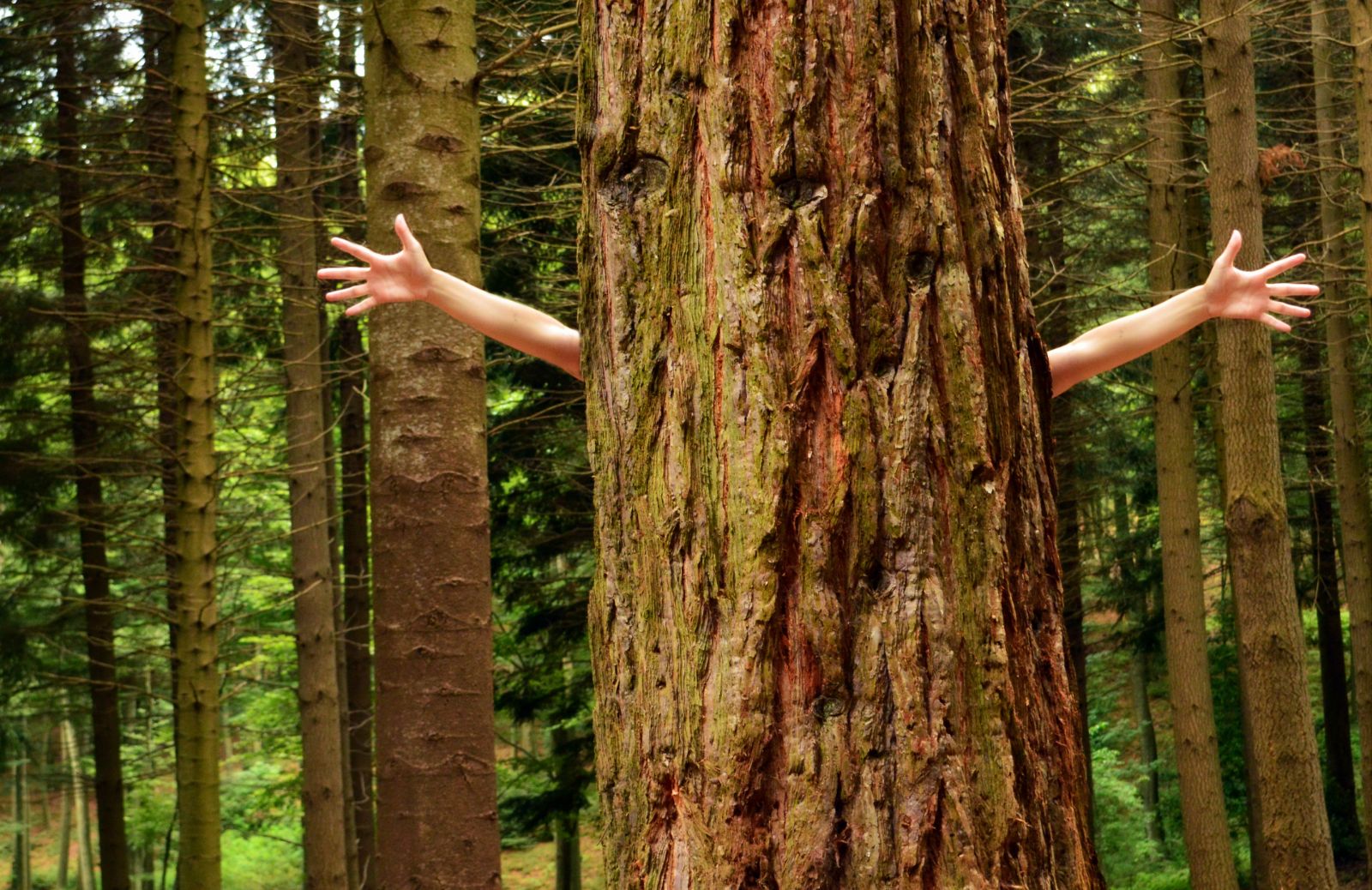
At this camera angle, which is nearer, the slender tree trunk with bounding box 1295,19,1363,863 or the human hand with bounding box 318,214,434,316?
the human hand with bounding box 318,214,434,316

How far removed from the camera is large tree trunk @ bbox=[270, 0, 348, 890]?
1065 centimetres

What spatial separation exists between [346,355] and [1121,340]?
40.9 ft

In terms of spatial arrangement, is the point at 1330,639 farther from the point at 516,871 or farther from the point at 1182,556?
the point at 516,871

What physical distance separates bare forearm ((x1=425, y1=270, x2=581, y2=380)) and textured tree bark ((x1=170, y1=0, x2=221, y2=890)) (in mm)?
5108

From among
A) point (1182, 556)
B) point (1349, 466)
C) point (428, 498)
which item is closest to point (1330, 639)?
point (1349, 466)

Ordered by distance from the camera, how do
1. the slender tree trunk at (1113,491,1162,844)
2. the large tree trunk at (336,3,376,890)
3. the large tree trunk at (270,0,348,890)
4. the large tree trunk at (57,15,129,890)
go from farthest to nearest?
the slender tree trunk at (1113,491,1162,844) < the large tree trunk at (336,3,376,890) < the large tree trunk at (57,15,129,890) < the large tree trunk at (270,0,348,890)

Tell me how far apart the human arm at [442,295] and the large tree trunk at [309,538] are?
8.25 meters

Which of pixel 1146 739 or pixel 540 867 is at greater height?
pixel 1146 739

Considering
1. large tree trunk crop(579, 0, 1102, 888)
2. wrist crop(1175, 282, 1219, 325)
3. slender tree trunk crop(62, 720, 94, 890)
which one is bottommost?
slender tree trunk crop(62, 720, 94, 890)

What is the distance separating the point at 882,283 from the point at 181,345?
6.29 metres

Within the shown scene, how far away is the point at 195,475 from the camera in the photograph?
701cm

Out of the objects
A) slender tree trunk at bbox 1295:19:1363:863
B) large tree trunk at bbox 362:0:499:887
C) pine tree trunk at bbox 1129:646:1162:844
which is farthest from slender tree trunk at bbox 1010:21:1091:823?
large tree trunk at bbox 362:0:499:887

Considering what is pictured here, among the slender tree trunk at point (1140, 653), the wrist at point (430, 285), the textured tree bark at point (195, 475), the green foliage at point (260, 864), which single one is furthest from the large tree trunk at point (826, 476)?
the green foliage at point (260, 864)

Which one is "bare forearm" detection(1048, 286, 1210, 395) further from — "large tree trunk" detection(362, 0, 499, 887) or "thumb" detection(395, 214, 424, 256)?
"large tree trunk" detection(362, 0, 499, 887)
